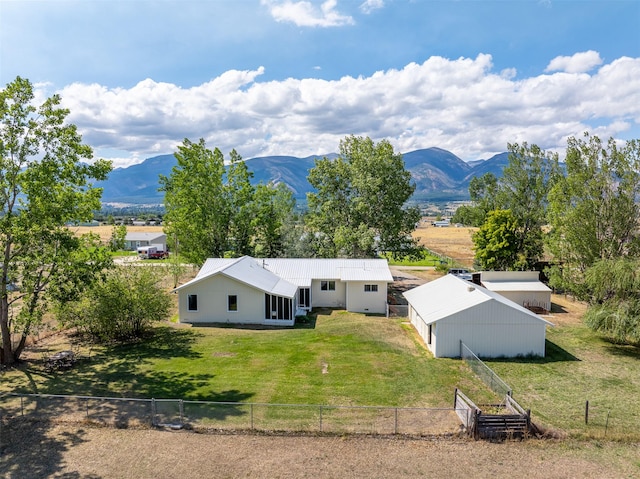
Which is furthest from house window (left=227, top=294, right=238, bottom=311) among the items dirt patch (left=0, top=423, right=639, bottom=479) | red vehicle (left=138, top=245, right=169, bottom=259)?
red vehicle (left=138, top=245, right=169, bottom=259)

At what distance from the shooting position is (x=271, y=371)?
2086 centimetres

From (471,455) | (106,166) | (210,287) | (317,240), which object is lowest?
(471,455)

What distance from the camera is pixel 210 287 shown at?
3073 centimetres

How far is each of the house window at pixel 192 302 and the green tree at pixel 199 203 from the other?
15.7m

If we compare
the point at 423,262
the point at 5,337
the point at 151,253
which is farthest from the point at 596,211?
the point at 151,253

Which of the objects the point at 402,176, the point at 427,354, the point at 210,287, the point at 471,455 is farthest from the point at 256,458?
the point at 402,176

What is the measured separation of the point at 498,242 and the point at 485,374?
2609cm

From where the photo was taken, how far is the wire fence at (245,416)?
15281mm

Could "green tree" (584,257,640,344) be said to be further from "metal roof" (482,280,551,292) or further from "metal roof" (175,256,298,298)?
"metal roof" (175,256,298,298)

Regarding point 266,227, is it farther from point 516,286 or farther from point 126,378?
point 126,378

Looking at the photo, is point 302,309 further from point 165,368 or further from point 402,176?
point 402,176

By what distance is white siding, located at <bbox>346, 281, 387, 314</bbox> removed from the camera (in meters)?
34.3

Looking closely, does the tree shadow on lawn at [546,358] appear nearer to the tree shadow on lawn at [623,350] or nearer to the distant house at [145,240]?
the tree shadow on lawn at [623,350]

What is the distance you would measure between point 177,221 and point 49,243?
25344mm
